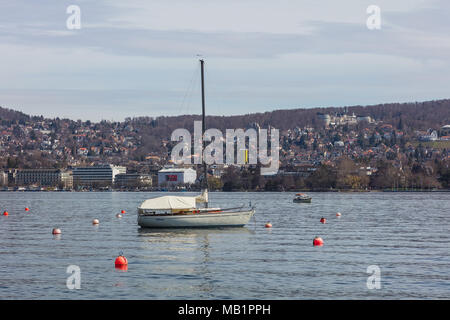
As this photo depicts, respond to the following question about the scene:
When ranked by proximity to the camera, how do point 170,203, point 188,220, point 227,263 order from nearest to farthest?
point 227,263 → point 188,220 → point 170,203

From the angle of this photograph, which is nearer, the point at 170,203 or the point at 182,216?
the point at 182,216

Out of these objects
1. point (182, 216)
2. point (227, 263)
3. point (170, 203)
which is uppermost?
point (170, 203)

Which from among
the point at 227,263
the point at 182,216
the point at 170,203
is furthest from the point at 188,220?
→ the point at 227,263

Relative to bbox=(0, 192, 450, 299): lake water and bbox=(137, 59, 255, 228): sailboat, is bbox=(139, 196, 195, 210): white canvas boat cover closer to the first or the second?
bbox=(137, 59, 255, 228): sailboat

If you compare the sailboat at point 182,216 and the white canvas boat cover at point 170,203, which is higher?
the white canvas boat cover at point 170,203

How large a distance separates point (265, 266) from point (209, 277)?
4.45 metres

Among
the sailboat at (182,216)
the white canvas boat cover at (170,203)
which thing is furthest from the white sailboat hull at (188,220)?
the white canvas boat cover at (170,203)

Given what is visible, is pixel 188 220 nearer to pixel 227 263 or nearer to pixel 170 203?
pixel 170 203

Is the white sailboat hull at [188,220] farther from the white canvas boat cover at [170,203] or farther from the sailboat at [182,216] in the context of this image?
the white canvas boat cover at [170,203]

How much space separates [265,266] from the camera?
3709cm

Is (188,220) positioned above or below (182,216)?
below

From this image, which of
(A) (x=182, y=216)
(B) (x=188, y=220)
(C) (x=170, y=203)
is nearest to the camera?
(A) (x=182, y=216)
